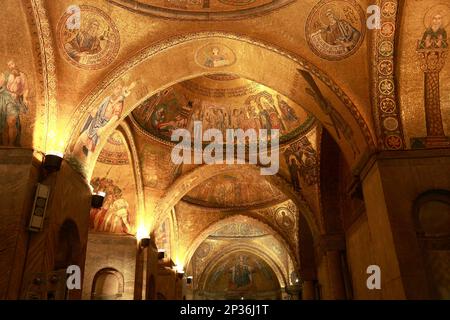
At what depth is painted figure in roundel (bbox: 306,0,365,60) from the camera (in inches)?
289

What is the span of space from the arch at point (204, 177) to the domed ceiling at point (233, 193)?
3.05 m

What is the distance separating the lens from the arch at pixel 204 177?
1234 centimetres

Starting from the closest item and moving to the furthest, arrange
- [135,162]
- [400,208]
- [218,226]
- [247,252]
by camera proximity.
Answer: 1. [400,208]
2. [135,162]
3. [218,226]
4. [247,252]

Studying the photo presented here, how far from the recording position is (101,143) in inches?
332

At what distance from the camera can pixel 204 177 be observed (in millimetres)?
13812

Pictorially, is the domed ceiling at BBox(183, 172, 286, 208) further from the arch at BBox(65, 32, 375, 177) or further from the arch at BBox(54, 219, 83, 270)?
the arch at BBox(54, 219, 83, 270)

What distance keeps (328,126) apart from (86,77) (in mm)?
5094

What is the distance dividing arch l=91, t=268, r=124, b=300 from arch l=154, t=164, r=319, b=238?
2109 millimetres

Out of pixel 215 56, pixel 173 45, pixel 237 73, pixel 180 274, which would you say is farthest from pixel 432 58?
pixel 180 274

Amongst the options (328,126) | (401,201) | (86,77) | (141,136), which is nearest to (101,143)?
(86,77)

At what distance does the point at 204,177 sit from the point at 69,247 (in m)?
6.86

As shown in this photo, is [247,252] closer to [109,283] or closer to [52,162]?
[109,283]

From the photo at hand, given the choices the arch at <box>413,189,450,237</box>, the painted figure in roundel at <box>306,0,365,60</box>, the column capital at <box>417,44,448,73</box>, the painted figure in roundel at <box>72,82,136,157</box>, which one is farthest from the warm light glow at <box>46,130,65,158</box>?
the column capital at <box>417,44,448,73</box>

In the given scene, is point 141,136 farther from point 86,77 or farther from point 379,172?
point 379,172
